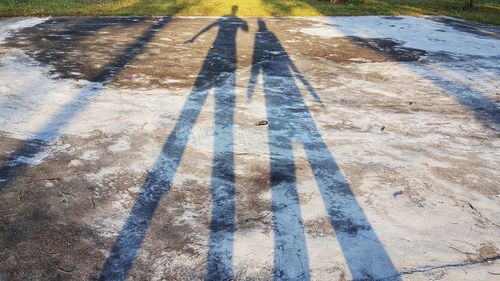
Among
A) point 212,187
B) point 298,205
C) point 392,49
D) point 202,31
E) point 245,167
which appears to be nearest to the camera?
point 298,205

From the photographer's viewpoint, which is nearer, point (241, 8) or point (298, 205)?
point (298, 205)

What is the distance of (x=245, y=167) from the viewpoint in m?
3.98

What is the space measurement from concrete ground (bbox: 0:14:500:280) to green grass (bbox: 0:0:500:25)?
4.90 meters

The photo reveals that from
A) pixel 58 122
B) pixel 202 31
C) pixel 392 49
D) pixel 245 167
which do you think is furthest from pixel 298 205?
pixel 202 31

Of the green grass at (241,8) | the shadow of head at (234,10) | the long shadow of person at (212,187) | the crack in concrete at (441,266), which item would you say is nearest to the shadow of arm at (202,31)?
the shadow of head at (234,10)

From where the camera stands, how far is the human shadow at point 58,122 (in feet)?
12.4

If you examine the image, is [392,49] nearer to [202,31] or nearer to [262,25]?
[262,25]

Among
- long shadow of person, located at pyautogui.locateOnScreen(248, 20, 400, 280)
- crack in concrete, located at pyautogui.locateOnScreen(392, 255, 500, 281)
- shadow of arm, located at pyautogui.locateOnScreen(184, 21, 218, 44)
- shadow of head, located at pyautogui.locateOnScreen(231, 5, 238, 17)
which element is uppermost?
shadow of head, located at pyautogui.locateOnScreen(231, 5, 238, 17)

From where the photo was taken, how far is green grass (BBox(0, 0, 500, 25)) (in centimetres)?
1236

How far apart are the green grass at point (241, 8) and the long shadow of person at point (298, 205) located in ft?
26.4

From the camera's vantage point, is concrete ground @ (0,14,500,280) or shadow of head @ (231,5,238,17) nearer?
concrete ground @ (0,14,500,280)

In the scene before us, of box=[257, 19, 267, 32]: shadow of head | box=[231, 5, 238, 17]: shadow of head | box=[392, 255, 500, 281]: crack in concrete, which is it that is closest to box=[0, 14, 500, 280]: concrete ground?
box=[392, 255, 500, 281]: crack in concrete

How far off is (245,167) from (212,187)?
462 millimetres

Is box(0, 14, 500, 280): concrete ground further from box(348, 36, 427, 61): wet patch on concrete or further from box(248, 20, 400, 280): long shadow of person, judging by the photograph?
box(348, 36, 427, 61): wet patch on concrete
